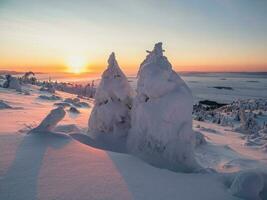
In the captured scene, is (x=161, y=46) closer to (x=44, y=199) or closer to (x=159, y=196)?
(x=159, y=196)

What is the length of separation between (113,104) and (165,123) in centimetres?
171

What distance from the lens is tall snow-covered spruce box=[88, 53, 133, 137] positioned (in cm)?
617

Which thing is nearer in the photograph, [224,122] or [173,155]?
[173,155]

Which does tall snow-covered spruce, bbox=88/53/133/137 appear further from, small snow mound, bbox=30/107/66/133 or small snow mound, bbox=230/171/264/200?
small snow mound, bbox=230/171/264/200

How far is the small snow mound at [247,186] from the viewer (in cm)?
349

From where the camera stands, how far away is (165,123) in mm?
4867

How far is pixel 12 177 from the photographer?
3.11m

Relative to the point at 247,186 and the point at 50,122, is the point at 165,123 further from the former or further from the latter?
the point at 50,122

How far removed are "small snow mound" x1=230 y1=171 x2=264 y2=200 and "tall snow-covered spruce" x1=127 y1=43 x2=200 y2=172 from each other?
1.26 meters

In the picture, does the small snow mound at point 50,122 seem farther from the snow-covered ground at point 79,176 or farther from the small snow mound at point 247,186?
the small snow mound at point 247,186

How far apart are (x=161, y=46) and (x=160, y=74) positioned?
0.67 meters

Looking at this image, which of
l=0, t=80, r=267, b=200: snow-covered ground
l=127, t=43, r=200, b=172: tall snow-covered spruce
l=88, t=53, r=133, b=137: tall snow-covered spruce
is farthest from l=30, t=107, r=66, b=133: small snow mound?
l=127, t=43, r=200, b=172: tall snow-covered spruce

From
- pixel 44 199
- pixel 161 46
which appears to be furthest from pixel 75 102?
pixel 44 199

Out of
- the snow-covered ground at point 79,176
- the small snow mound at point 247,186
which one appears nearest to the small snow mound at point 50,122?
the snow-covered ground at point 79,176
